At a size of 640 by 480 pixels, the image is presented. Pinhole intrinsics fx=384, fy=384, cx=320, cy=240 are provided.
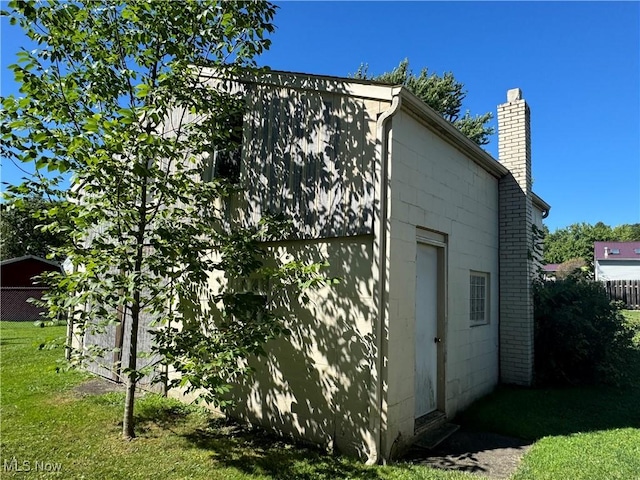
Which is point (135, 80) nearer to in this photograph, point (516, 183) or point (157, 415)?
point (157, 415)

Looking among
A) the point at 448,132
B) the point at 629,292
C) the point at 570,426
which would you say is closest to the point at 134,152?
the point at 448,132

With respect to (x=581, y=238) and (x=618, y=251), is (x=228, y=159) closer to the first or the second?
(x=618, y=251)

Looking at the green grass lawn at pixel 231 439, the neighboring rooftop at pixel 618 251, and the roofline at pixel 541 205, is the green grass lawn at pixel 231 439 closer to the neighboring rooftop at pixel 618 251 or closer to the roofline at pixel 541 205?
the roofline at pixel 541 205

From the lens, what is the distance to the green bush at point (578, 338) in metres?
7.27

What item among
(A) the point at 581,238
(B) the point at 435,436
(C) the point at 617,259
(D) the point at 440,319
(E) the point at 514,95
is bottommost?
(B) the point at 435,436

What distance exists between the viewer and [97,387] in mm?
7324

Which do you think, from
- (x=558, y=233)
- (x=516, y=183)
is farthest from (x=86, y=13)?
(x=558, y=233)

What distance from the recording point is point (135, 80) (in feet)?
16.5

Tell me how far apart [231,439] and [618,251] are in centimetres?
4891

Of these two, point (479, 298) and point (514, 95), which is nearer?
point (479, 298)

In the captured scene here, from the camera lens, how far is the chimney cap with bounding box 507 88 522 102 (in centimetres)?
793

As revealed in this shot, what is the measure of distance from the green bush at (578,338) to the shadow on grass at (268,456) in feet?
17.0

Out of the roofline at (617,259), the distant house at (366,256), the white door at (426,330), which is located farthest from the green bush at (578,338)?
the roofline at (617,259)

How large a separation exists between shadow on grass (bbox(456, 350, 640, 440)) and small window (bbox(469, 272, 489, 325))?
133 centimetres
